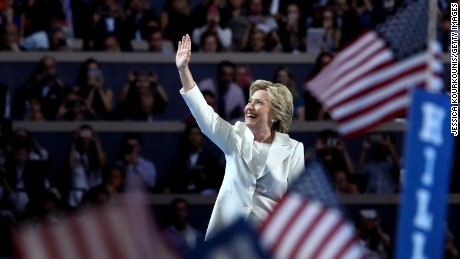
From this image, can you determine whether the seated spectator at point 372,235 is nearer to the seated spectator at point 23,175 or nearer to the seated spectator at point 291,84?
the seated spectator at point 291,84

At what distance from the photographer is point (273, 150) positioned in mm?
8094

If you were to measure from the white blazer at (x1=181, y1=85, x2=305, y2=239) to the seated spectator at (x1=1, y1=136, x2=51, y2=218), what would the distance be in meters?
6.09

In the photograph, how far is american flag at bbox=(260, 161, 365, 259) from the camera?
124 inches

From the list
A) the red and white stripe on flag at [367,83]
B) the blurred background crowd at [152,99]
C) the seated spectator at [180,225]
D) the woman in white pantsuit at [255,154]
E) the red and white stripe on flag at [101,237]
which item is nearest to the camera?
the red and white stripe on flag at [101,237]

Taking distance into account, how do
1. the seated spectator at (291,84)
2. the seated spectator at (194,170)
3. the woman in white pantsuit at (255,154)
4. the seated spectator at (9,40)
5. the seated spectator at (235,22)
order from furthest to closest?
the seated spectator at (235,22) < the seated spectator at (9,40) < the seated spectator at (291,84) < the seated spectator at (194,170) < the woman in white pantsuit at (255,154)

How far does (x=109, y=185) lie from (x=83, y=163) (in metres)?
0.99

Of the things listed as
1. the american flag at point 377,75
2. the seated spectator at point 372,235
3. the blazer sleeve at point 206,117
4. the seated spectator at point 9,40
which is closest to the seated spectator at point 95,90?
the seated spectator at point 9,40

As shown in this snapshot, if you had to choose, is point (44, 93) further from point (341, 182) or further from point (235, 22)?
point (341, 182)

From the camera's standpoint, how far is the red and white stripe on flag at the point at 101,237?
2.47 m

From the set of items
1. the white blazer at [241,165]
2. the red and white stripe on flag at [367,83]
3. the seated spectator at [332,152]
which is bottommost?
the seated spectator at [332,152]

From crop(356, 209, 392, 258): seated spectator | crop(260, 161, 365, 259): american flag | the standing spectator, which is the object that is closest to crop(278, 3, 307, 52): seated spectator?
the standing spectator

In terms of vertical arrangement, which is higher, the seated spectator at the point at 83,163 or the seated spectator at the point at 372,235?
the seated spectator at the point at 83,163

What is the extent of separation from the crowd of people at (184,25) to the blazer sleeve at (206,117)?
8.51m

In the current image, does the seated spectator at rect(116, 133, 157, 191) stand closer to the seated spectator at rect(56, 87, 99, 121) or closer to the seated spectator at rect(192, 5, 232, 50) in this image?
the seated spectator at rect(56, 87, 99, 121)
